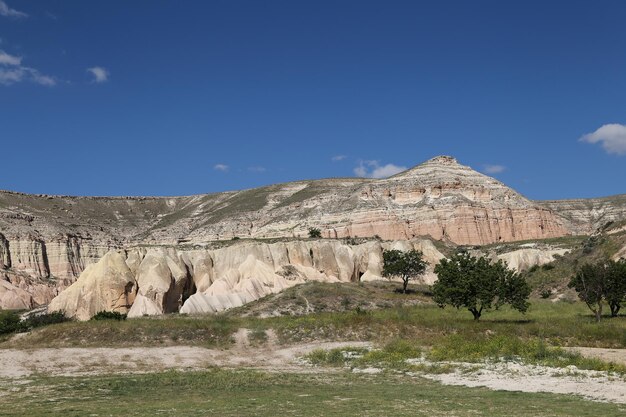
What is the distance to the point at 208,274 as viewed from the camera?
8506 cm

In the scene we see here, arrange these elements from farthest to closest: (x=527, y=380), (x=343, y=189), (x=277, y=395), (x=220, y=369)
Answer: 1. (x=343, y=189)
2. (x=220, y=369)
3. (x=527, y=380)
4. (x=277, y=395)

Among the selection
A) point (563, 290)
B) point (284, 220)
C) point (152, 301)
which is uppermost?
point (284, 220)

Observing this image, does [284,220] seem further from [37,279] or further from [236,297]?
[236,297]

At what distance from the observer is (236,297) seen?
68.2m

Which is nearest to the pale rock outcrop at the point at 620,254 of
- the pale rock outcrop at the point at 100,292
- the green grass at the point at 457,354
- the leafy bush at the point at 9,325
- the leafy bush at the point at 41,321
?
the green grass at the point at 457,354

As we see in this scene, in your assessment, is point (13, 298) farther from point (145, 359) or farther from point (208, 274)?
point (145, 359)

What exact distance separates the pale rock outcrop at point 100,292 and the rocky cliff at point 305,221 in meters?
42.7

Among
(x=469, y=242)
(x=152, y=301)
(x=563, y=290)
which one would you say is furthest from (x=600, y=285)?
(x=469, y=242)

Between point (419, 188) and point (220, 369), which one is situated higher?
point (419, 188)

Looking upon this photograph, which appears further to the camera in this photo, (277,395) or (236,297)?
(236,297)

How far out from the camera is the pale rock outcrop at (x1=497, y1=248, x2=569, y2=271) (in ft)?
315

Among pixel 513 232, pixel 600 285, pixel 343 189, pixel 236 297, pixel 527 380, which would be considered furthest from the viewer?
pixel 343 189

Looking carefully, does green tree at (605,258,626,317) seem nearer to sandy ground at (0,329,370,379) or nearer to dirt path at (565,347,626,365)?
dirt path at (565,347,626,365)

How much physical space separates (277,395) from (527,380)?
1049cm
